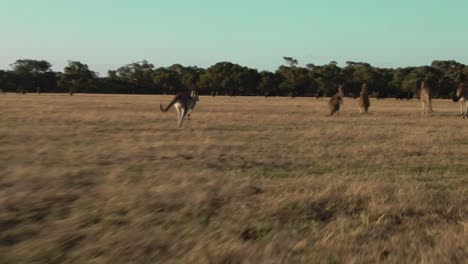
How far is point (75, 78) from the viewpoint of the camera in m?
86.6

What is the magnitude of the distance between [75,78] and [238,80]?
28.7 meters

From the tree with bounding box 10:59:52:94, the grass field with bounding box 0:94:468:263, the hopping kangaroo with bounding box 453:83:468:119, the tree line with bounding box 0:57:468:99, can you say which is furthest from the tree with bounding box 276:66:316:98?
the grass field with bounding box 0:94:468:263

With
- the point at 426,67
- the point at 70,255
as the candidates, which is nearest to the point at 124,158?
the point at 70,255

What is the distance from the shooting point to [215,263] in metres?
4.13

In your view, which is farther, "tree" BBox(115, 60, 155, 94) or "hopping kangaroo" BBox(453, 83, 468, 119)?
"tree" BBox(115, 60, 155, 94)

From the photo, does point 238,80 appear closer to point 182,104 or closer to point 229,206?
point 182,104

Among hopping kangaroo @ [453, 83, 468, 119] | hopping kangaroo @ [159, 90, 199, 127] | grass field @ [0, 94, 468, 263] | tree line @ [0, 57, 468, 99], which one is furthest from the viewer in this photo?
tree line @ [0, 57, 468, 99]

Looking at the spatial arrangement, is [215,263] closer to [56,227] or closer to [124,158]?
[56,227]

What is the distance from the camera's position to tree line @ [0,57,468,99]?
81.2 metres

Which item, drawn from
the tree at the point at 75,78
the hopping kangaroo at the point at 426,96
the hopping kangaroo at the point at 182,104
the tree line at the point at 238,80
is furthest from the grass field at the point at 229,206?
the tree at the point at 75,78

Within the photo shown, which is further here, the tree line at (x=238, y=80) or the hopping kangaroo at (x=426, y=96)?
the tree line at (x=238, y=80)

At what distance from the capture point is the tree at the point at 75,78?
86438 mm

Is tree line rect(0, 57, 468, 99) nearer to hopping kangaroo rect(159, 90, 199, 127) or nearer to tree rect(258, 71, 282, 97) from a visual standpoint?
tree rect(258, 71, 282, 97)

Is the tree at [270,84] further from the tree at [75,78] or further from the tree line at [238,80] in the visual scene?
the tree at [75,78]
